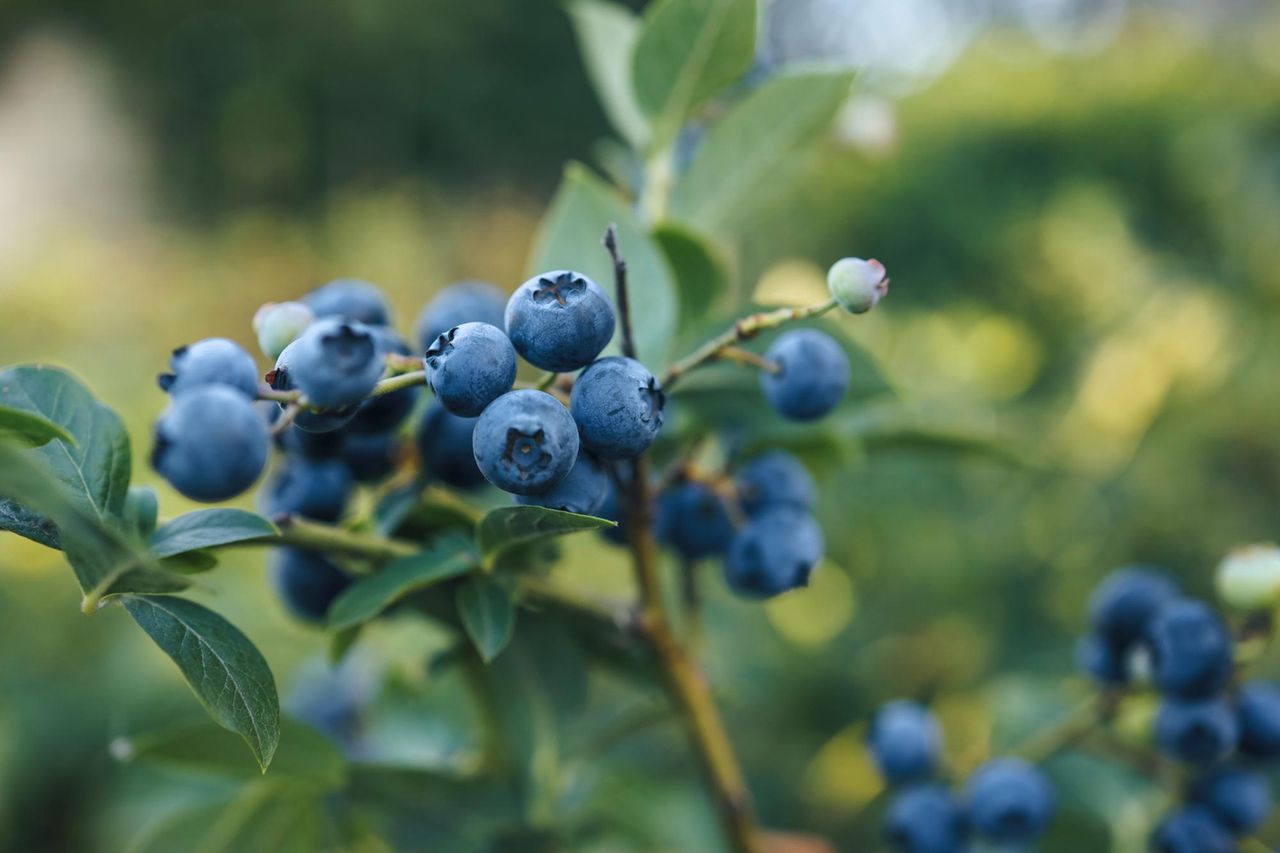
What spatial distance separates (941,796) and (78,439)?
2.76ft

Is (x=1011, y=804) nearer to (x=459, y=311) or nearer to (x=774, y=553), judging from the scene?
A: (x=774, y=553)

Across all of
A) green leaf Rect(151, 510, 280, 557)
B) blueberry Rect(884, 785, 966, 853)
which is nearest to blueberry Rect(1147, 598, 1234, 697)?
blueberry Rect(884, 785, 966, 853)

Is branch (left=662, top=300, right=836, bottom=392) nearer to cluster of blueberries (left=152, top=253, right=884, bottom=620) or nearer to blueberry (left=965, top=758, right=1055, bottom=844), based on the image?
cluster of blueberries (left=152, top=253, right=884, bottom=620)

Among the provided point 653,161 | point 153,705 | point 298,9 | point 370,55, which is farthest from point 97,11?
point 653,161

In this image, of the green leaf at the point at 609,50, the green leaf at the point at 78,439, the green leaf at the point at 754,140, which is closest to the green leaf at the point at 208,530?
the green leaf at the point at 78,439

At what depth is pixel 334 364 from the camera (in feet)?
1.66

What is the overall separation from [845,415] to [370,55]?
44.7 ft

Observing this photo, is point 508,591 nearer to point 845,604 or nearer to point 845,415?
point 845,415

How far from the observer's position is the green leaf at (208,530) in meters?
0.54

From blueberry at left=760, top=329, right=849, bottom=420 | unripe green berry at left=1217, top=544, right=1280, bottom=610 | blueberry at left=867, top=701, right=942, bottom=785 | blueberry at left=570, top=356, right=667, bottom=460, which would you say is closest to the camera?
blueberry at left=570, top=356, right=667, bottom=460

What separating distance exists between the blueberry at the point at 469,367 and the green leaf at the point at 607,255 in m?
0.19

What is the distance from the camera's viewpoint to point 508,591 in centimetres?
67

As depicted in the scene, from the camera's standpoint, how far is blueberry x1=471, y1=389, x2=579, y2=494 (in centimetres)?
54

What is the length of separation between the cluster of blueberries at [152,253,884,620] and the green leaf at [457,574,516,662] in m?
0.08
